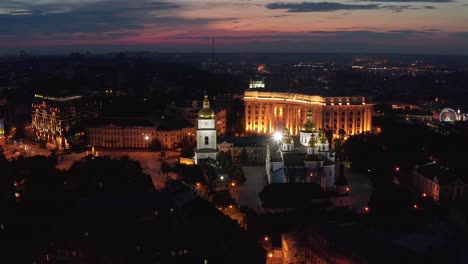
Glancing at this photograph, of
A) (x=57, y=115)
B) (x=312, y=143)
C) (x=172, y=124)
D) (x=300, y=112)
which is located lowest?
(x=172, y=124)

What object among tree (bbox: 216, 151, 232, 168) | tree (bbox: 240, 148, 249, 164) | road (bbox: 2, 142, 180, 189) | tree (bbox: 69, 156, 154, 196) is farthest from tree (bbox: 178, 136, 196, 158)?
tree (bbox: 69, 156, 154, 196)

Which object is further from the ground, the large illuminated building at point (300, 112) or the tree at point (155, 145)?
the large illuminated building at point (300, 112)

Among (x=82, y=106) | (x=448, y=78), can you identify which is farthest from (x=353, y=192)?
(x=448, y=78)

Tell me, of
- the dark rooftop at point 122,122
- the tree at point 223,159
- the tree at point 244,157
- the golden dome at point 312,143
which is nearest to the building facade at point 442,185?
the golden dome at point 312,143

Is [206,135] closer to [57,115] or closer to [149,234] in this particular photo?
[149,234]

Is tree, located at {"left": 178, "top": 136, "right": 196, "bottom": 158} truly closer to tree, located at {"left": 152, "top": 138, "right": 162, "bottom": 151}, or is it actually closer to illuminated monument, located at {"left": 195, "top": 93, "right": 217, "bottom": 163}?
tree, located at {"left": 152, "top": 138, "right": 162, "bottom": 151}

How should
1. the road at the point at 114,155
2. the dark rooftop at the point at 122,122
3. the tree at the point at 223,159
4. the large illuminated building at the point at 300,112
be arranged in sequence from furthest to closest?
the large illuminated building at the point at 300,112 → the dark rooftop at the point at 122,122 → the road at the point at 114,155 → the tree at the point at 223,159

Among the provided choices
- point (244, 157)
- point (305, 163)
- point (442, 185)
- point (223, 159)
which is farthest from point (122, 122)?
point (442, 185)

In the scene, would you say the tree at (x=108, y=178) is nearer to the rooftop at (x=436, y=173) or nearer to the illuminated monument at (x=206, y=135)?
the illuminated monument at (x=206, y=135)
